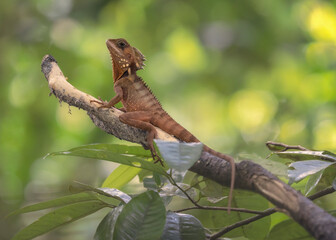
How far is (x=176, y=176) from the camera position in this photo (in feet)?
3.77

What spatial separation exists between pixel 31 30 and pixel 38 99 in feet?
3.13

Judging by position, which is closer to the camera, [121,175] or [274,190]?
[274,190]

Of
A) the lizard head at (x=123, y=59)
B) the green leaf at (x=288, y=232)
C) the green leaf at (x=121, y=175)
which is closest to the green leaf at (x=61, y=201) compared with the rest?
the green leaf at (x=121, y=175)

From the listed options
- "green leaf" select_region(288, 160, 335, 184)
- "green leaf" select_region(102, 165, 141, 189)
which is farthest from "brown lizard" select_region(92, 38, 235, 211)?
"green leaf" select_region(288, 160, 335, 184)

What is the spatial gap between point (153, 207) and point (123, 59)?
5.09 ft

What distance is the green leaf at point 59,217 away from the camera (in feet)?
4.06

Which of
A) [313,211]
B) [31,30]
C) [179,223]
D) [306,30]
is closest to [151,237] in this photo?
[179,223]

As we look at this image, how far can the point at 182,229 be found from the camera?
1.14 m

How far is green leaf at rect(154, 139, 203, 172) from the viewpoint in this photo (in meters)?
0.92

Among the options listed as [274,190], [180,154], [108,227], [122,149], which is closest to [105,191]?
[108,227]

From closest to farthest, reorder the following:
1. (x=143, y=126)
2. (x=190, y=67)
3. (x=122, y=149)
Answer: (x=122, y=149), (x=143, y=126), (x=190, y=67)

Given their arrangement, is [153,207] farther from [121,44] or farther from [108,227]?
[121,44]

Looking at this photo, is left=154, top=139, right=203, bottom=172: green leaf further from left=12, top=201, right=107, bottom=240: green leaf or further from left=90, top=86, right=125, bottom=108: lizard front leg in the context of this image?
left=90, top=86, right=125, bottom=108: lizard front leg

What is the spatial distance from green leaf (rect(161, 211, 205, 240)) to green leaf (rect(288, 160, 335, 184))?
0.87ft
